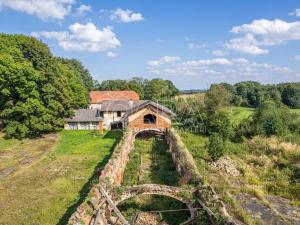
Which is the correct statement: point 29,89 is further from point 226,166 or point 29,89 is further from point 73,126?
point 226,166

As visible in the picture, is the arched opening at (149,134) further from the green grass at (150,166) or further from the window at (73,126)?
the window at (73,126)

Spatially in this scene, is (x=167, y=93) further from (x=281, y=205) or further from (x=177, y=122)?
(x=281, y=205)

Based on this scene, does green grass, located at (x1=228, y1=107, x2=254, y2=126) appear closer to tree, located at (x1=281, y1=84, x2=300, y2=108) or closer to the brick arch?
the brick arch

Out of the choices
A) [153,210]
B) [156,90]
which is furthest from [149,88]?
[153,210]

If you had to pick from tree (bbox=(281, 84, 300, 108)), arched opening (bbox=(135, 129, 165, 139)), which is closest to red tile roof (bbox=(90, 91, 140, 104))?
arched opening (bbox=(135, 129, 165, 139))

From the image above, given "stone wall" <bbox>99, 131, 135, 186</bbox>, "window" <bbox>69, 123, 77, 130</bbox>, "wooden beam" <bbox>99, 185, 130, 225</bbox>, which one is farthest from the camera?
"window" <bbox>69, 123, 77, 130</bbox>

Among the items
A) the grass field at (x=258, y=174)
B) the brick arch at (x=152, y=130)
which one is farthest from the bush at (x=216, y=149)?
the brick arch at (x=152, y=130)
